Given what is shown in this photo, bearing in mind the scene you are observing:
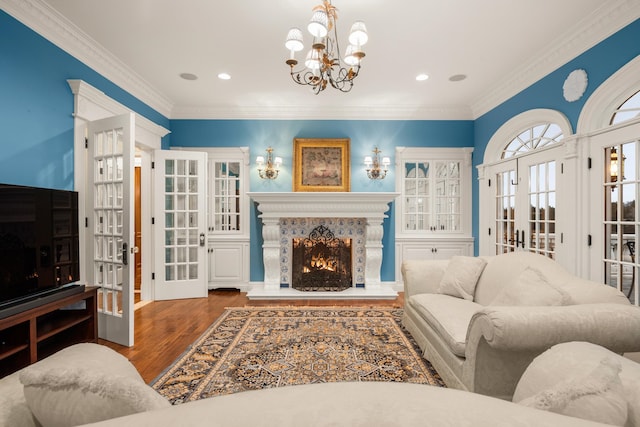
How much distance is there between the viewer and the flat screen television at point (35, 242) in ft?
6.97

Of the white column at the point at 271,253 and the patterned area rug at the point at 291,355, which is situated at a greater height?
the white column at the point at 271,253

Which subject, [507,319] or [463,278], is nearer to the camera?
[507,319]

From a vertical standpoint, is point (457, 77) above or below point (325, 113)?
above

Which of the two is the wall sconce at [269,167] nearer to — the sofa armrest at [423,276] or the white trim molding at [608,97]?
the sofa armrest at [423,276]

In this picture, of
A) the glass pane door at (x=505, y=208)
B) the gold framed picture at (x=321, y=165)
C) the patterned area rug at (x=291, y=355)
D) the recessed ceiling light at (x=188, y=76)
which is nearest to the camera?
the patterned area rug at (x=291, y=355)

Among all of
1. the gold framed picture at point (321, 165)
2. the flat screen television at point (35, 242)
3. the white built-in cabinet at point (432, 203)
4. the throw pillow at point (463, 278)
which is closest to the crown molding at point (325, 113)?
the gold framed picture at point (321, 165)

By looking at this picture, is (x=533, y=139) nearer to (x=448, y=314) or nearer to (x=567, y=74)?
(x=567, y=74)

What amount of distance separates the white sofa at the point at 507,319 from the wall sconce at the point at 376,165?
222cm

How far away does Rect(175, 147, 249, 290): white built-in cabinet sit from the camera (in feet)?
15.9

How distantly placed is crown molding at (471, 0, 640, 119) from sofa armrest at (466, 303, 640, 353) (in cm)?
240

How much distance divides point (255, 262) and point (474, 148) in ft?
12.8

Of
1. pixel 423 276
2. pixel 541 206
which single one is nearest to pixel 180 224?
pixel 423 276

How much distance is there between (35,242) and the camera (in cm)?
232

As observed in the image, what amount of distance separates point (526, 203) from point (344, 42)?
2.84 metres
